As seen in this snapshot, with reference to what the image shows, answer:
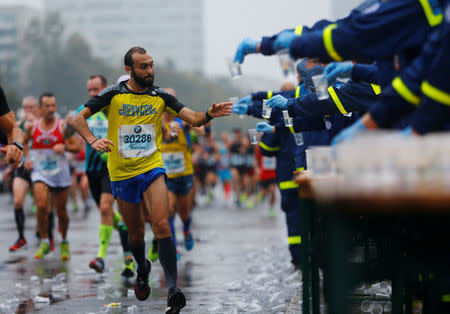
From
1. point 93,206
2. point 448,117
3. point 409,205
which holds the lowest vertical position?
point 93,206

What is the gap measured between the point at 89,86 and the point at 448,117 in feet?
22.2

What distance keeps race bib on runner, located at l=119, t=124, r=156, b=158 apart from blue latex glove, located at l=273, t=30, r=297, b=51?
8.28 feet

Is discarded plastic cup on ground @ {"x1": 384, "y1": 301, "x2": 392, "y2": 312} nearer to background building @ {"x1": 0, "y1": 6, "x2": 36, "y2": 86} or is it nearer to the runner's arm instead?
the runner's arm

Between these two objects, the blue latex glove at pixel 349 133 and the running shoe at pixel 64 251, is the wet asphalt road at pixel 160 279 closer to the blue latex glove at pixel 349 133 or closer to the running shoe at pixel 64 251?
the running shoe at pixel 64 251

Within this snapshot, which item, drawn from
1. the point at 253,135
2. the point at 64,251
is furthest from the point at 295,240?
the point at 64,251

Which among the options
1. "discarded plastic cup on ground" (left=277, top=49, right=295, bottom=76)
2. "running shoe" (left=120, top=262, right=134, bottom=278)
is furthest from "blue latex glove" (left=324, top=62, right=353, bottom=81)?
"running shoe" (left=120, top=262, right=134, bottom=278)

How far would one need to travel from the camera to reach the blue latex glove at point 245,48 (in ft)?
16.9

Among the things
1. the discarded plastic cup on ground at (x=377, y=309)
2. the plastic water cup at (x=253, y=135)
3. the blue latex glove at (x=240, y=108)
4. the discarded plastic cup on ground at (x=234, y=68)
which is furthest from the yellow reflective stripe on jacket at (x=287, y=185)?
the discarded plastic cup on ground at (x=234, y=68)

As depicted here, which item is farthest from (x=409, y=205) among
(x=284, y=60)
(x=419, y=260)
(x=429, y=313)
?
(x=284, y=60)

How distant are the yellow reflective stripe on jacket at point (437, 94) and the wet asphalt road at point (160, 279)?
125 inches

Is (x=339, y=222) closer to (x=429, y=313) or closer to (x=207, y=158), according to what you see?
(x=429, y=313)

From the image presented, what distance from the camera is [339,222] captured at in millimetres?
3502

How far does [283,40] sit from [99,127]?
6.01 meters

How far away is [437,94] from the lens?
3.87 m
